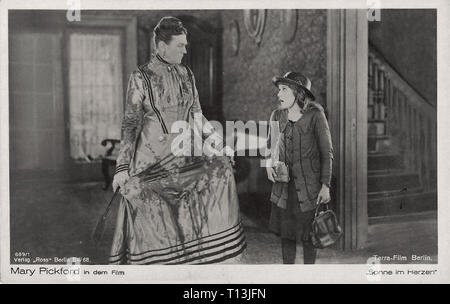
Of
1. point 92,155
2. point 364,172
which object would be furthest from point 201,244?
point 364,172

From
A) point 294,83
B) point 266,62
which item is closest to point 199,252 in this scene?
point 294,83

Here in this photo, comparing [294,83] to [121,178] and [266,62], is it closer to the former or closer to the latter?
[266,62]

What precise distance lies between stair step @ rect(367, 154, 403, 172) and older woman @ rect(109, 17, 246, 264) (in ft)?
3.43

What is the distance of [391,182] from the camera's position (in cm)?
412

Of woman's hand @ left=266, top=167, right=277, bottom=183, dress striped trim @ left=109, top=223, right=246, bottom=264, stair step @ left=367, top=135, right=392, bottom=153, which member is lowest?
dress striped trim @ left=109, top=223, right=246, bottom=264

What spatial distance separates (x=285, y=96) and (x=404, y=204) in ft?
4.00

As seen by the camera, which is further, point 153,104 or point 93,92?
point 93,92

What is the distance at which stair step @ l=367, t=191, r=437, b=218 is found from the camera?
412 centimetres

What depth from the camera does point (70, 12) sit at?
4.06 m

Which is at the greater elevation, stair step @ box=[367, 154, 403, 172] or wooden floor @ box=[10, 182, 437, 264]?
stair step @ box=[367, 154, 403, 172]

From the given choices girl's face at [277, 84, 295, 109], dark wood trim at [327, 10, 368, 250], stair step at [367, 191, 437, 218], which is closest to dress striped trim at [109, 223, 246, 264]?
dark wood trim at [327, 10, 368, 250]

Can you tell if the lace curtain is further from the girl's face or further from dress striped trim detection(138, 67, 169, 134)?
the girl's face
